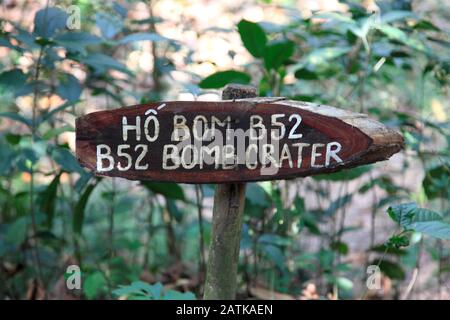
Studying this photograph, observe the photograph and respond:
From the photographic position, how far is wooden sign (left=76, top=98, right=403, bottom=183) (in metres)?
1.35

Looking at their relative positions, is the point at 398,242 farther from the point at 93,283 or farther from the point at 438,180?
the point at 93,283

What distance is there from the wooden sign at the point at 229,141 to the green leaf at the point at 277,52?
562mm

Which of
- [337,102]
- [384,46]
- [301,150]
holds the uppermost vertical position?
[384,46]

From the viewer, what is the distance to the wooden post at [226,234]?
1.47 metres

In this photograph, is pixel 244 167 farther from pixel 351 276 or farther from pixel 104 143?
pixel 351 276

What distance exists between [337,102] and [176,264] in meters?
0.97

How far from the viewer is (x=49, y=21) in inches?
76.5

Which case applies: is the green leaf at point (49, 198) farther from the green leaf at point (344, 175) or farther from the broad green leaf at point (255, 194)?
the green leaf at point (344, 175)

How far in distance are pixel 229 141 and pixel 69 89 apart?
0.85 meters

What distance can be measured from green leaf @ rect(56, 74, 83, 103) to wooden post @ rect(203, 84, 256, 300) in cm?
71

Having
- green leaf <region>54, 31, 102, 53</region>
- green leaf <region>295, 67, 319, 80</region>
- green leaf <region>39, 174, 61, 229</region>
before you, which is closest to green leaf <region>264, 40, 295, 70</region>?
green leaf <region>295, 67, 319, 80</region>

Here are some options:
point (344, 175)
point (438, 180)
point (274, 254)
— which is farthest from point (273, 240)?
point (438, 180)
